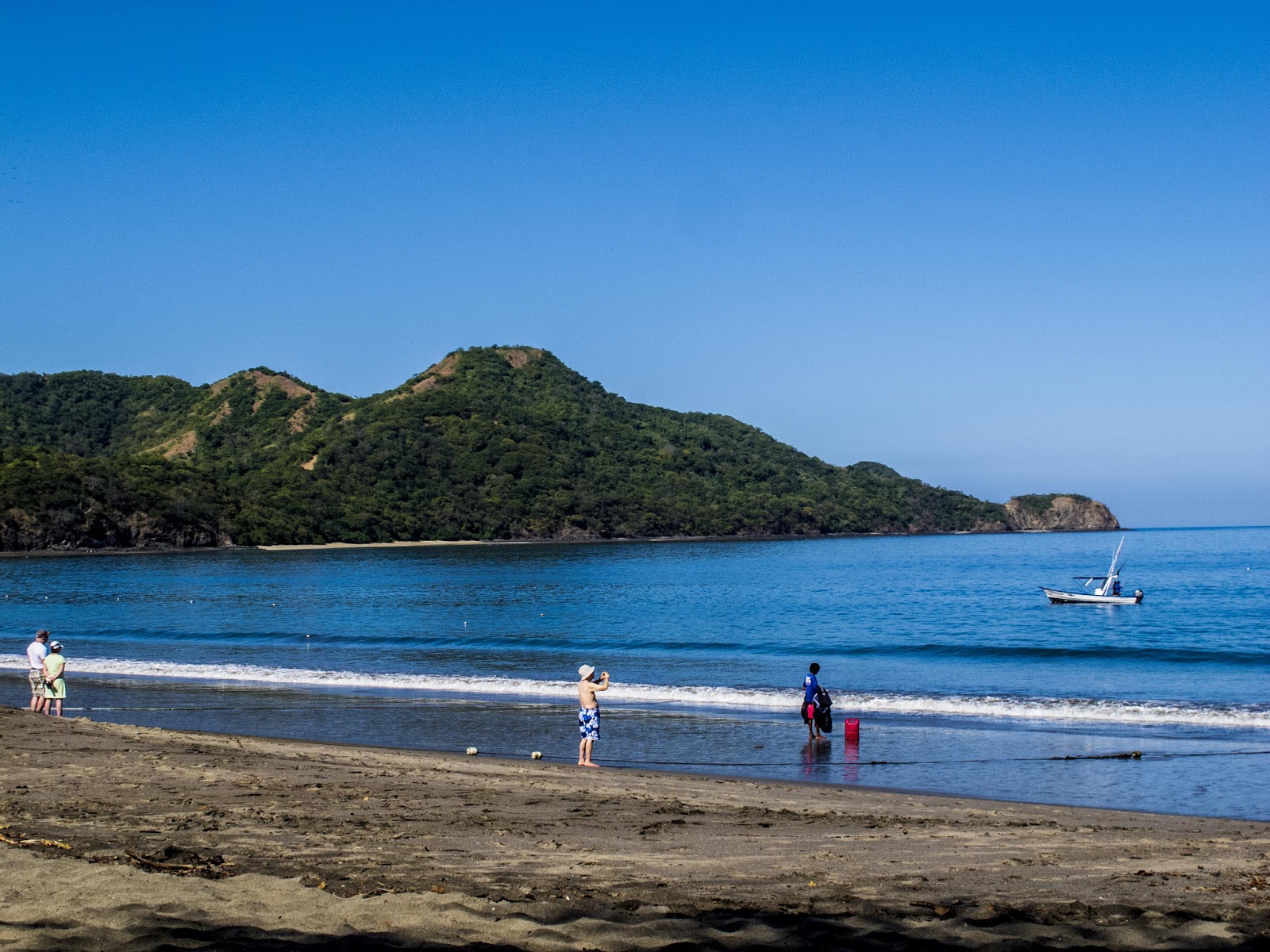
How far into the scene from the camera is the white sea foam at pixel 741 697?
19.8 meters

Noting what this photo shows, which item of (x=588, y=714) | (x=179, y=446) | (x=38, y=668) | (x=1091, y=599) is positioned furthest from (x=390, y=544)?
(x=588, y=714)

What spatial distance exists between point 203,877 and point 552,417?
570 feet

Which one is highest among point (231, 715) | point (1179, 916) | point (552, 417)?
point (552, 417)

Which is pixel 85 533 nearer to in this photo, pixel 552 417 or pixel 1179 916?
pixel 552 417

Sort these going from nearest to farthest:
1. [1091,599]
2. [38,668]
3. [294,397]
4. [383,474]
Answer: [38,668]
[1091,599]
[383,474]
[294,397]

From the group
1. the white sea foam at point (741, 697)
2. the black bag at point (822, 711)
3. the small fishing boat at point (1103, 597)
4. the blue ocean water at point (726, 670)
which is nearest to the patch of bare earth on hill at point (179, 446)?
the blue ocean water at point (726, 670)

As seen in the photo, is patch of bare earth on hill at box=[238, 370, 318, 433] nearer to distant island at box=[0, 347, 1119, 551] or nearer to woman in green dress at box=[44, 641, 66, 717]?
distant island at box=[0, 347, 1119, 551]

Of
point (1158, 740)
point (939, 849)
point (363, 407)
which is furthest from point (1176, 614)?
point (363, 407)

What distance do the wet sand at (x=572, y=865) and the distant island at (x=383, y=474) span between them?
113 meters

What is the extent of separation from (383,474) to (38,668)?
452 ft

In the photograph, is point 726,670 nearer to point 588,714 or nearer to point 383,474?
point 588,714

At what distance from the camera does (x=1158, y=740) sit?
1703cm

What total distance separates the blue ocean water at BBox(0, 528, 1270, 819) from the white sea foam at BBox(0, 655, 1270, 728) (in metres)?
0.09

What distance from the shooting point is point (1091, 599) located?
163ft
